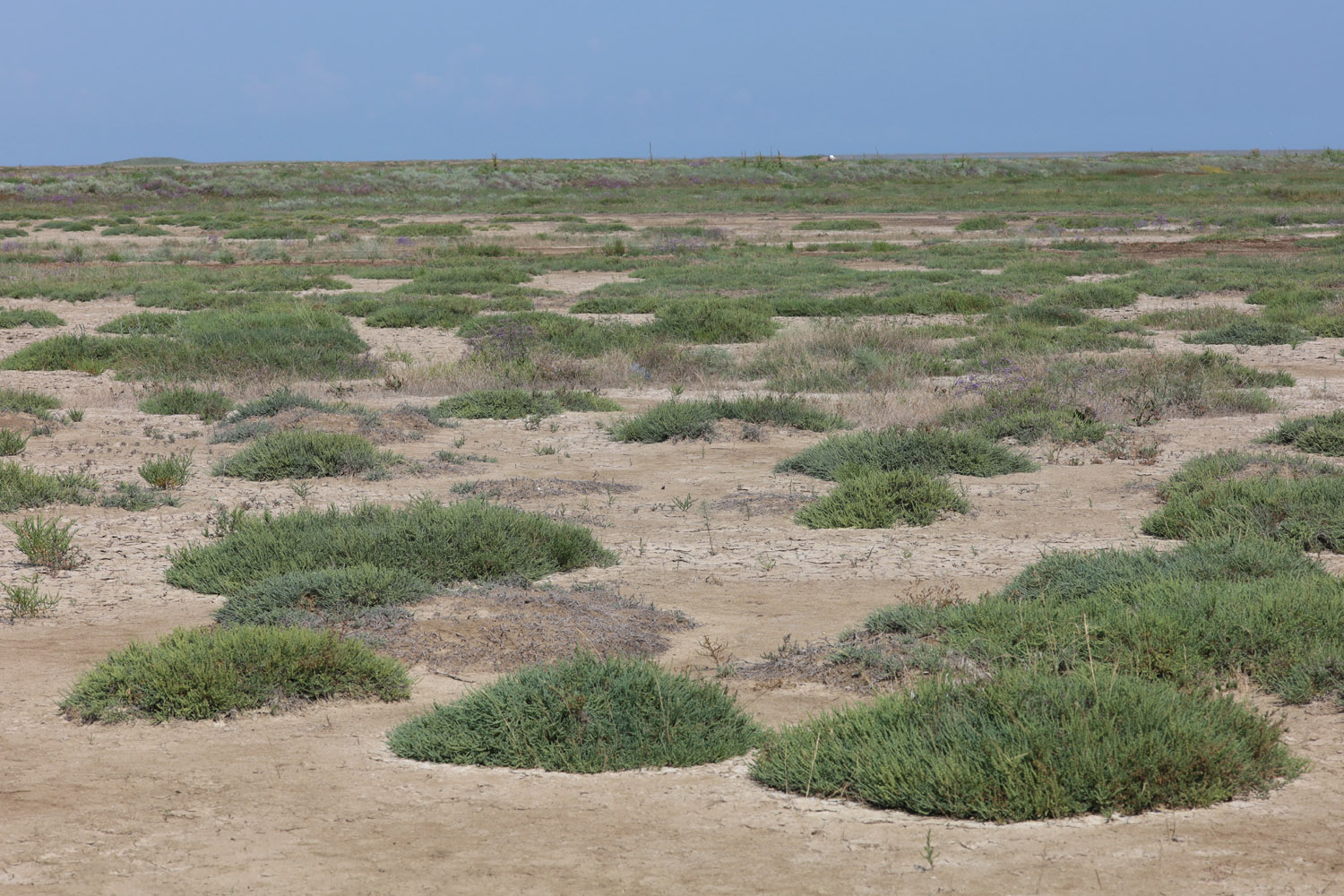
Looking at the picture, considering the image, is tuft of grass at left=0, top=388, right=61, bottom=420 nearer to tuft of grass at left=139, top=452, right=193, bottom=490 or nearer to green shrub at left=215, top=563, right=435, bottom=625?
tuft of grass at left=139, top=452, right=193, bottom=490

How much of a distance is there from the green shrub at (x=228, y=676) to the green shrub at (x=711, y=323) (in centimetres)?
1376

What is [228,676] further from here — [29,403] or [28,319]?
[28,319]

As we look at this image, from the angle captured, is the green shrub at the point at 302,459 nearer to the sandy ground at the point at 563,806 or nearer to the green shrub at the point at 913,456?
the sandy ground at the point at 563,806

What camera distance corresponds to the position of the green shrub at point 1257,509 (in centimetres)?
795

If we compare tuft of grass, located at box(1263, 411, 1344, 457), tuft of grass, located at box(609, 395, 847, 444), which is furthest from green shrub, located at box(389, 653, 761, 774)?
tuft of grass, located at box(1263, 411, 1344, 457)

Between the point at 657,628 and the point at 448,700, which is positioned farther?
the point at 657,628

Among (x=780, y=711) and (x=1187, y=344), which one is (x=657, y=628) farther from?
(x=1187, y=344)

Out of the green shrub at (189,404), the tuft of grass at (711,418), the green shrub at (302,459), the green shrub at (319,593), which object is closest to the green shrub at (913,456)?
the tuft of grass at (711,418)

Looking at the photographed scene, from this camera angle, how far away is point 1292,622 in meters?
5.68

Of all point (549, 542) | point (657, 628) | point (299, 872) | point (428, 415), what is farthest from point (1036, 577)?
point (428, 415)

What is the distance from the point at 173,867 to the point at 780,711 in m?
2.51

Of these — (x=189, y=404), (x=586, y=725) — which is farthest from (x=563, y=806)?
(x=189, y=404)

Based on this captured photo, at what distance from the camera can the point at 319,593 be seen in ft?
22.8

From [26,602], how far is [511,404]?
7.29 metres
